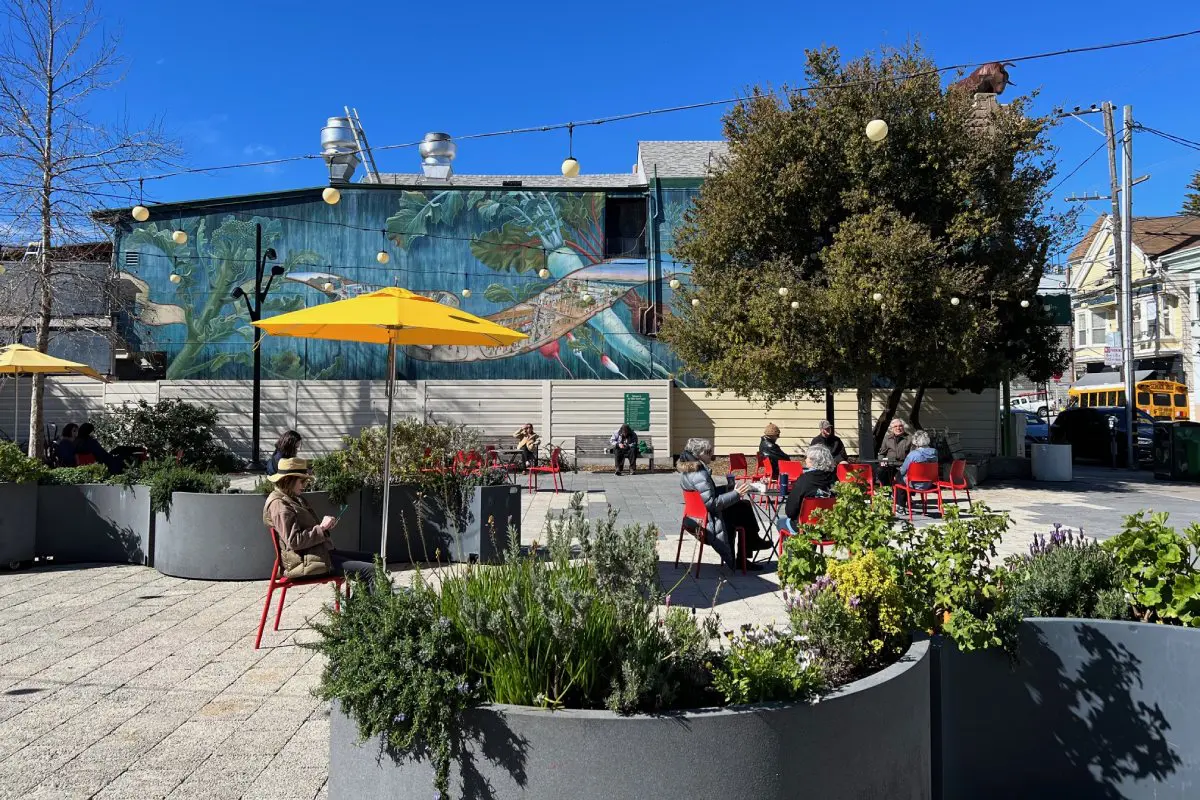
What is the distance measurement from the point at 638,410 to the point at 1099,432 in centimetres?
1319

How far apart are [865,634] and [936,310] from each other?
11514mm

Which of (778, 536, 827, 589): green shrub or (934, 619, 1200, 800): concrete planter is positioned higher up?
(778, 536, 827, 589): green shrub

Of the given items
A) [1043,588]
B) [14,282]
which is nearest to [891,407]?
[1043,588]

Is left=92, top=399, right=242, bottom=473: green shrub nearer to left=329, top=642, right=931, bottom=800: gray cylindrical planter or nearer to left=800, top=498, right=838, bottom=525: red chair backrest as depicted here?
left=800, top=498, right=838, bottom=525: red chair backrest

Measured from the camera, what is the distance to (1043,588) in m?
3.62

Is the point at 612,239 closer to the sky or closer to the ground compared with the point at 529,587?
closer to the sky

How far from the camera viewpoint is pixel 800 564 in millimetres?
3588

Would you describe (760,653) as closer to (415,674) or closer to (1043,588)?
(415,674)

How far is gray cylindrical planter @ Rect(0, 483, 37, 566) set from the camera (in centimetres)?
742

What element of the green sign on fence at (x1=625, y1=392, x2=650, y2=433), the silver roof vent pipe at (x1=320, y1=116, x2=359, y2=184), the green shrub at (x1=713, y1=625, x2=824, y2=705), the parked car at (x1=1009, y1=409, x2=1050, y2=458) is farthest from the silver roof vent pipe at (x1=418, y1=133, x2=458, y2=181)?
the green shrub at (x1=713, y1=625, x2=824, y2=705)

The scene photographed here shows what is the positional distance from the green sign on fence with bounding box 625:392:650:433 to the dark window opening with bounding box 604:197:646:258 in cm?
372

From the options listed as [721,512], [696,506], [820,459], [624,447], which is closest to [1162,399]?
[624,447]

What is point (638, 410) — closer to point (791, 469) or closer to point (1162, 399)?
point (791, 469)

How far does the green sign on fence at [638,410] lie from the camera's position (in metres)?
20.0
